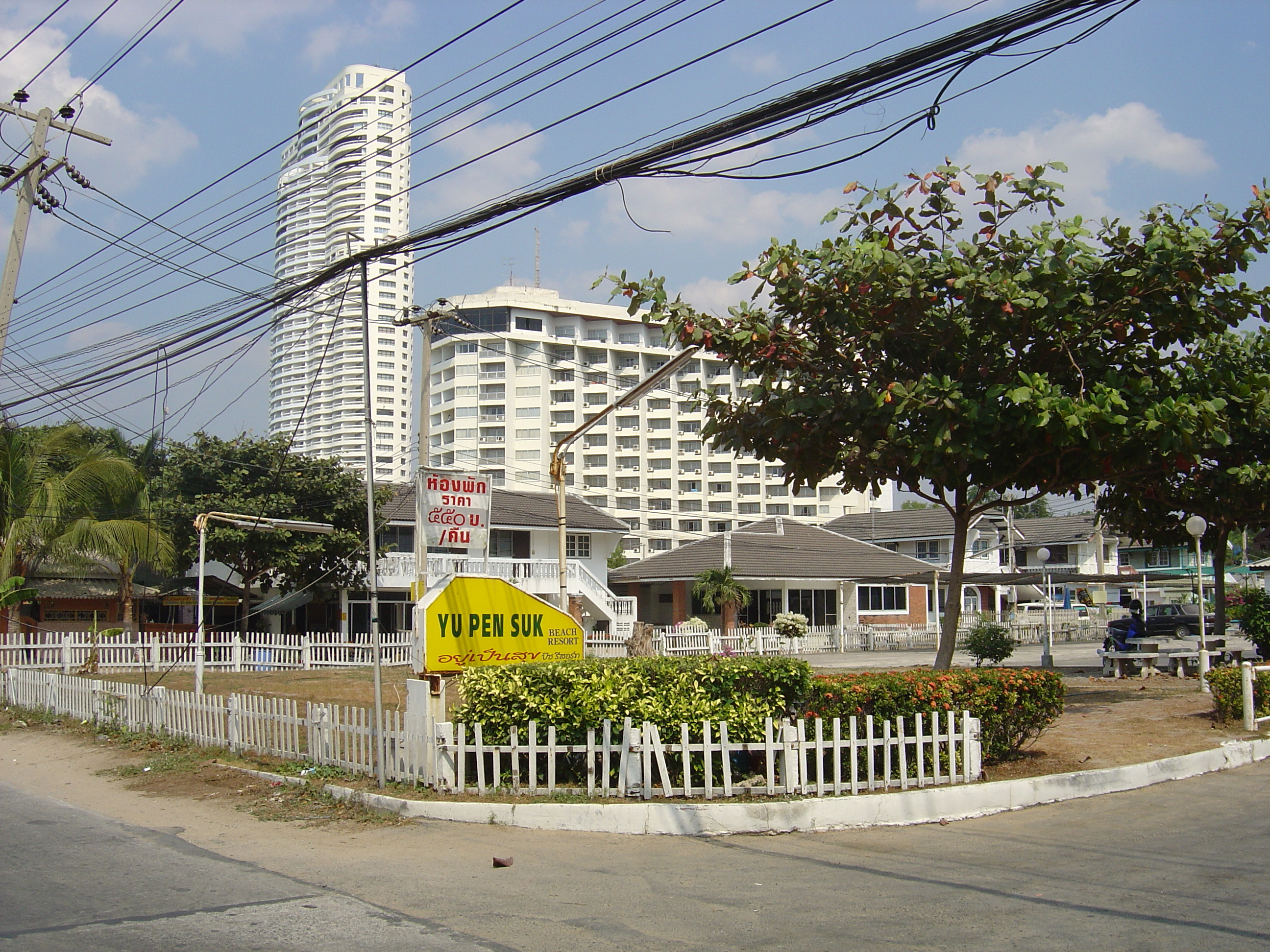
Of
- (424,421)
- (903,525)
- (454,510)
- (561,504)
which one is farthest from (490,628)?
(903,525)

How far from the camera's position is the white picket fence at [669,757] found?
30.4ft

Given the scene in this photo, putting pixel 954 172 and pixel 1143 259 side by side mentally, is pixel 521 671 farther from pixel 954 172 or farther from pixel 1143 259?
pixel 1143 259

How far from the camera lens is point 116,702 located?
50.9ft

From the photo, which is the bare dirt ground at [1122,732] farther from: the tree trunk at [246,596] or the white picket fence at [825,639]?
the tree trunk at [246,596]

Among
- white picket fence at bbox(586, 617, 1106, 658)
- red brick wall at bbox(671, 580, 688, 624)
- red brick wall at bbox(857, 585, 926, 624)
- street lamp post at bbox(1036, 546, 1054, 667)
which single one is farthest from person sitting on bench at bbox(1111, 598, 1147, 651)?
red brick wall at bbox(671, 580, 688, 624)

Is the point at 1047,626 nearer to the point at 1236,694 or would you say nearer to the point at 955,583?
the point at 955,583

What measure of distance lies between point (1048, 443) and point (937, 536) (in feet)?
151

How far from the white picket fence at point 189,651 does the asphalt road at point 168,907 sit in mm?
16739

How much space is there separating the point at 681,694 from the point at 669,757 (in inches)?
22.5

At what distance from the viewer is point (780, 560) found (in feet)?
148

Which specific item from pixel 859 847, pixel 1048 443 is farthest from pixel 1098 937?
pixel 1048 443

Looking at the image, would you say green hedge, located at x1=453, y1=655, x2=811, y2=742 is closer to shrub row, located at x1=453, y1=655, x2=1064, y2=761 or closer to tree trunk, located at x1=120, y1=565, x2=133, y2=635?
shrub row, located at x1=453, y1=655, x2=1064, y2=761

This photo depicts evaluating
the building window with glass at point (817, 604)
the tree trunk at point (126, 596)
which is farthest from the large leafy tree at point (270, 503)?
the building window with glass at point (817, 604)

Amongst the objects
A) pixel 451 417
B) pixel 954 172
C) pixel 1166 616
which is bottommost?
pixel 1166 616
